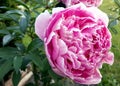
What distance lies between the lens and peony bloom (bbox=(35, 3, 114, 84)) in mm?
997

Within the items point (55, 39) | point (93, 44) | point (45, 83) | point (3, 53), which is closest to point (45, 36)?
point (55, 39)

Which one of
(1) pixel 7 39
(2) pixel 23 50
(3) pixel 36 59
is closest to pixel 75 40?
(3) pixel 36 59

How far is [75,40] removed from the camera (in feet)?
3.29

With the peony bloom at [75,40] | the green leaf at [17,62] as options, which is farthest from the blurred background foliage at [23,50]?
the peony bloom at [75,40]

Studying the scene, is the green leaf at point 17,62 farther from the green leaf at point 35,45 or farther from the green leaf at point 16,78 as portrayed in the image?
the green leaf at point 16,78

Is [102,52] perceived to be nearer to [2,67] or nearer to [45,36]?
[45,36]

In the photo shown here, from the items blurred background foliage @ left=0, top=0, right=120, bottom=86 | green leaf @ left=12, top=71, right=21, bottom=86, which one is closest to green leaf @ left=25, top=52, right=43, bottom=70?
blurred background foliage @ left=0, top=0, right=120, bottom=86

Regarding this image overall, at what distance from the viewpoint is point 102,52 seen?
1084mm

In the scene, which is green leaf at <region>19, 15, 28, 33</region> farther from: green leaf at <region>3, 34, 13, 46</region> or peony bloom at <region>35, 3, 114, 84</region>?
peony bloom at <region>35, 3, 114, 84</region>

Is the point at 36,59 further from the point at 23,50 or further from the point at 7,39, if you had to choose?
the point at 7,39

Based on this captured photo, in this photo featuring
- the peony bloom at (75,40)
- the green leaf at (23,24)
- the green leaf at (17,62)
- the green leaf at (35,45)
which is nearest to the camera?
the peony bloom at (75,40)

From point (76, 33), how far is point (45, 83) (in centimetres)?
84

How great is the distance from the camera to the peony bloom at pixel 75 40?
1.00m

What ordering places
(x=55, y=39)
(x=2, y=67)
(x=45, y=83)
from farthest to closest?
1. (x=45, y=83)
2. (x=2, y=67)
3. (x=55, y=39)
